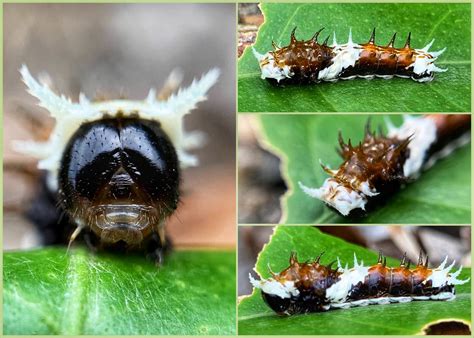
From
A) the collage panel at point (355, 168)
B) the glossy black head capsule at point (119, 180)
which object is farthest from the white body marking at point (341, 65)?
the glossy black head capsule at point (119, 180)

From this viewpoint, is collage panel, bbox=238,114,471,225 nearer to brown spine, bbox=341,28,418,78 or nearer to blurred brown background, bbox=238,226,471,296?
blurred brown background, bbox=238,226,471,296

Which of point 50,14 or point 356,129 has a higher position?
point 50,14

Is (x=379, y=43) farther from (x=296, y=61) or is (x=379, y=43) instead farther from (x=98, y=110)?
(x=98, y=110)

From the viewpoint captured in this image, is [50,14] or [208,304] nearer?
[208,304]

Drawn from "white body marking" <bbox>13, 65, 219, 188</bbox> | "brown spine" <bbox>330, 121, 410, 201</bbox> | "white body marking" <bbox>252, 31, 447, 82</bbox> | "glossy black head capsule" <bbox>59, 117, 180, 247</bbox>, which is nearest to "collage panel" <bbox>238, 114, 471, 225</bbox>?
"brown spine" <bbox>330, 121, 410, 201</bbox>

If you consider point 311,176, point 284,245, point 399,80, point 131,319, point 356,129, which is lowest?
point 131,319

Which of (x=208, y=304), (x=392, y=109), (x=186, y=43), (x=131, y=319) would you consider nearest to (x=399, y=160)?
(x=392, y=109)

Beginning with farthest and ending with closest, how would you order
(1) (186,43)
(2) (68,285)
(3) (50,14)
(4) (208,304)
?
(1) (186,43)
(3) (50,14)
(4) (208,304)
(2) (68,285)

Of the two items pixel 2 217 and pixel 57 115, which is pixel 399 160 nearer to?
pixel 57 115

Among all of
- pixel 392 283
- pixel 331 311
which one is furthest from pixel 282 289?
pixel 392 283
